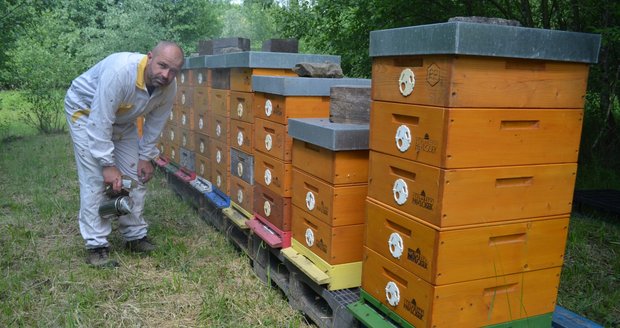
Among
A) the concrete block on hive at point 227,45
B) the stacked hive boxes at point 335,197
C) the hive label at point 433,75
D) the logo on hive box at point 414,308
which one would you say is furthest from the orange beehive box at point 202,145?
the hive label at point 433,75

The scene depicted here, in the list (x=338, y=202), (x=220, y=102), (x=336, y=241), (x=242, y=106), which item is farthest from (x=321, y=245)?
(x=220, y=102)

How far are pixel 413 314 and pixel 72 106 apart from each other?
304 cm

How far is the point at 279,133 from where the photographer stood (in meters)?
3.45

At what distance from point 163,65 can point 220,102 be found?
40.4 inches

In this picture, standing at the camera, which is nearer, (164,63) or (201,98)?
(164,63)

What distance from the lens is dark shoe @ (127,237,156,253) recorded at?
4.23 meters

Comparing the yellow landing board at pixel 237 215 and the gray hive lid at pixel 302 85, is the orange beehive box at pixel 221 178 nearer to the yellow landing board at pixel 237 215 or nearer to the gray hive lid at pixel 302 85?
the yellow landing board at pixel 237 215

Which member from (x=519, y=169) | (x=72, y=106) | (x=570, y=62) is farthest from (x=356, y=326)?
(x=72, y=106)

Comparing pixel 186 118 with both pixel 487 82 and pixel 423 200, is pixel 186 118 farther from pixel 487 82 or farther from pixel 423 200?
pixel 487 82

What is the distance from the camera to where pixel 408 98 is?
2.17 meters

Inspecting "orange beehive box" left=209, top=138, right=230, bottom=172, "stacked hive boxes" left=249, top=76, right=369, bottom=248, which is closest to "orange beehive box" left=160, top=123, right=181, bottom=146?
"orange beehive box" left=209, top=138, right=230, bottom=172

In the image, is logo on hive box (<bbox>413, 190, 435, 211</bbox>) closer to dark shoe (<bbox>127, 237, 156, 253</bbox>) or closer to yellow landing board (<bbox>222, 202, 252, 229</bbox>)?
yellow landing board (<bbox>222, 202, 252, 229</bbox>)

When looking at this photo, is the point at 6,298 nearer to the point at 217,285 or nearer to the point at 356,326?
the point at 217,285

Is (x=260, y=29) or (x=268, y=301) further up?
(x=260, y=29)
